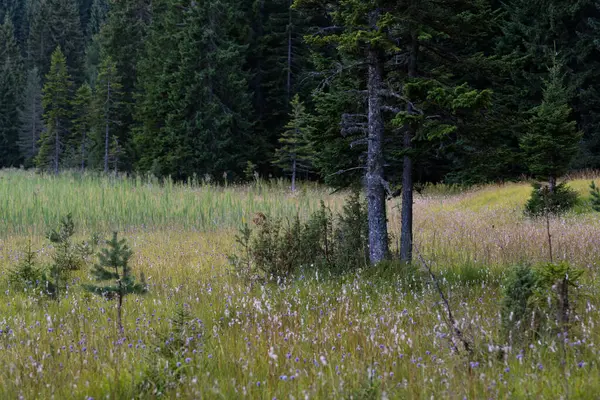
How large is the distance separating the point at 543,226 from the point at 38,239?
12.0 metres

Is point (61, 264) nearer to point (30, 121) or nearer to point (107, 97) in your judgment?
point (107, 97)

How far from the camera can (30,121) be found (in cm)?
5950

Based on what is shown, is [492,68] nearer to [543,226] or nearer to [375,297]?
[375,297]

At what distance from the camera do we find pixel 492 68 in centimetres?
745

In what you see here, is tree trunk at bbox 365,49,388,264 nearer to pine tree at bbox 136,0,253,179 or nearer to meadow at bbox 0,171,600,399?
meadow at bbox 0,171,600,399

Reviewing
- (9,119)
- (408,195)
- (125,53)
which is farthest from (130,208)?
(9,119)

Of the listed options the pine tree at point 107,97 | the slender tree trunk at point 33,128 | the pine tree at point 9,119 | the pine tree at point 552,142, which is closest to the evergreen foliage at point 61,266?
the pine tree at point 552,142

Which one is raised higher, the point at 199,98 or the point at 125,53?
the point at 125,53

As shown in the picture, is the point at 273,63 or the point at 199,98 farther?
the point at 273,63

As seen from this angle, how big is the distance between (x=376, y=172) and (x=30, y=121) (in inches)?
2453

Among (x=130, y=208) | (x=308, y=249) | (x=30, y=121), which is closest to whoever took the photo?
(x=308, y=249)

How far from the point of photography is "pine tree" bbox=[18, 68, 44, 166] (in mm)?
58625

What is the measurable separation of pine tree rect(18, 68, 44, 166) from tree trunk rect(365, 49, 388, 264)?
5958 cm

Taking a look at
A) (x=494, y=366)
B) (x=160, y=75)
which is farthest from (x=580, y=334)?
(x=160, y=75)
